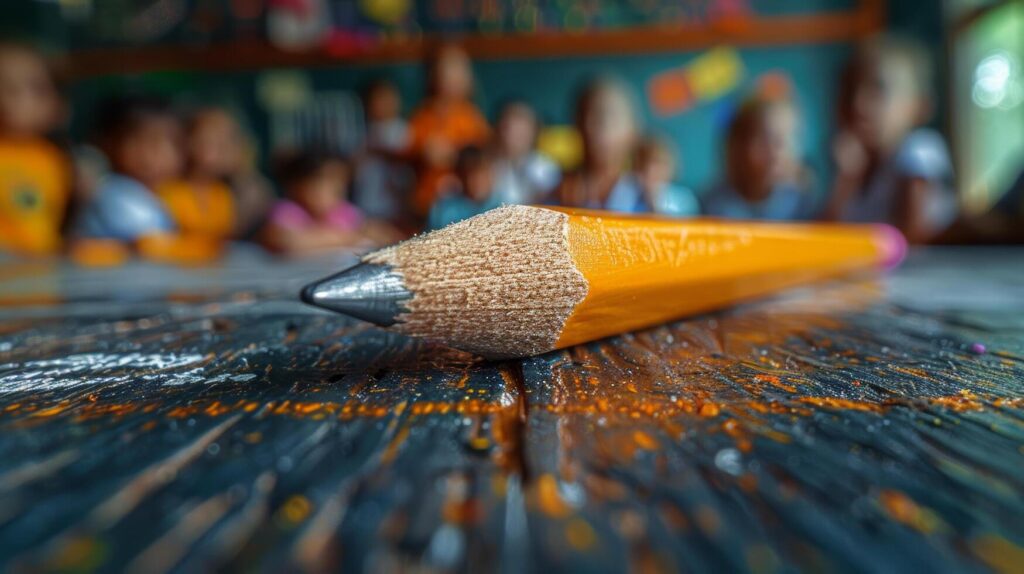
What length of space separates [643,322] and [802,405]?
0.15 metres

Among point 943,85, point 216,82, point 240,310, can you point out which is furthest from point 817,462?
point 216,82

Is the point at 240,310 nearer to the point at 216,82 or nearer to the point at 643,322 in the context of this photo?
the point at 643,322

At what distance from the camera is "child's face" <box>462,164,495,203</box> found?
81.1 inches

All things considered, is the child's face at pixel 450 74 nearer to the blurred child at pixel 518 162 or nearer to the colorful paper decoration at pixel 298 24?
the blurred child at pixel 518 162

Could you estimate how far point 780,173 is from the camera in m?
1.94

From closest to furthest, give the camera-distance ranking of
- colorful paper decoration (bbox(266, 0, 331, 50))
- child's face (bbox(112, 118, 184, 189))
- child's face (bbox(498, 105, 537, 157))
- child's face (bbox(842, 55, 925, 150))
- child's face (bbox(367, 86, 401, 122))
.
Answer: child's face (bbox(842, 55, 925, 150)) < child's face (bbox(112, 118, 184, 189)) < child's face (bbox(498, 105, 537, 157)) < child's face (bbox(367, 86, 401, 122)) < colorful paper decoration (bbox(266, 0, 331, 50))

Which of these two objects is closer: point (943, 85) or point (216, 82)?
point (943, 85)

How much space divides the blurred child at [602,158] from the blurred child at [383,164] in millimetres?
882

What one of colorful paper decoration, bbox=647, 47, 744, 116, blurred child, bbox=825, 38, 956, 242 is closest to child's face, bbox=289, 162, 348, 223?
blurred child, bbox=825, 38, 956, 242

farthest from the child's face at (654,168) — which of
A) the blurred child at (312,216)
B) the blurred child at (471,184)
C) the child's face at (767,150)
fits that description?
the blurred child at (312,216)

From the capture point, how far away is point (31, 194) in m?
1.97

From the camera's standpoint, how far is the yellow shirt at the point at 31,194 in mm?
1897

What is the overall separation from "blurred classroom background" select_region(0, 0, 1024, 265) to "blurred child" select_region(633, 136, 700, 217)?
15 millimetres

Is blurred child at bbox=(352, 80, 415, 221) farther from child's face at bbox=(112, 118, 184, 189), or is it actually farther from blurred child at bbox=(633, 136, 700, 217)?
blurred child at bbox=(633, 136, 700, 217)
